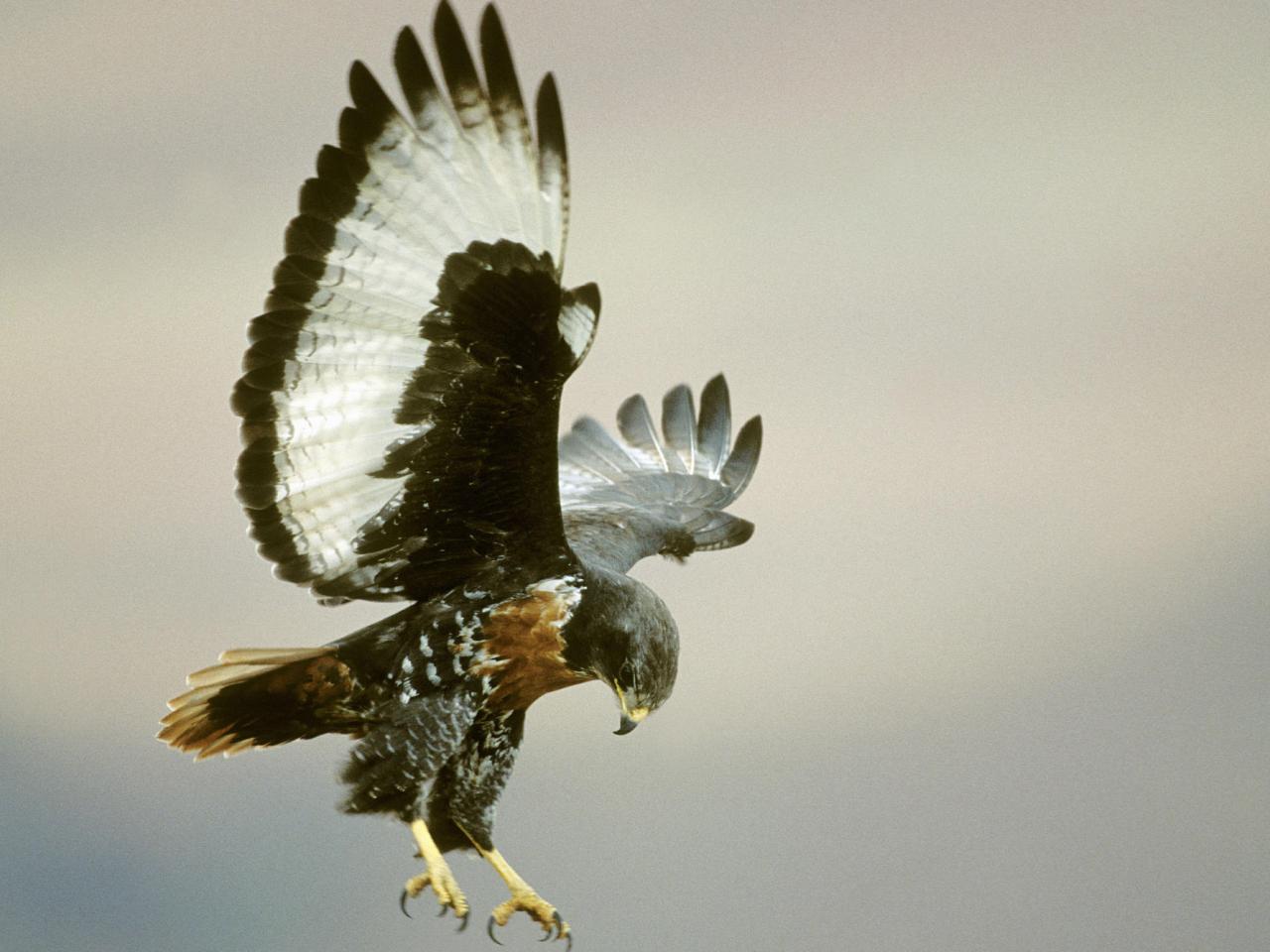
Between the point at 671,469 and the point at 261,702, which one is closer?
the point at 261,702

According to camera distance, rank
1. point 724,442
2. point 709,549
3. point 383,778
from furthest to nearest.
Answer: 1. point 724,442
2. point 709,549
3. point 383,778

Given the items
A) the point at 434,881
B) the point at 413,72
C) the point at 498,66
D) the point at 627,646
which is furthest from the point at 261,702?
the point at 498,66

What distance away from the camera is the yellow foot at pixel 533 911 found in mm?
5836

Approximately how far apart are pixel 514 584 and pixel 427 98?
157 cm

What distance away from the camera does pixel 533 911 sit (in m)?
5.89

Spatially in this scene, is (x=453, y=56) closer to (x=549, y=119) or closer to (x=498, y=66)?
(x=498, y=66)

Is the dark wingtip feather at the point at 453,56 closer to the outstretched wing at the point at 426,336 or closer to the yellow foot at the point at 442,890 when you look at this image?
the outstretched wing at the point at 426,336

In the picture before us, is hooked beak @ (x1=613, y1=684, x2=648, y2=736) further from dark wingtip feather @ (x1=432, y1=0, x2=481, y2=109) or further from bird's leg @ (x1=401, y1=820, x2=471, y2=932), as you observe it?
dark wingtip feather @ (x1=432, y1=0, x2=481, y2=109)

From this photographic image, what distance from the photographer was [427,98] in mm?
5160

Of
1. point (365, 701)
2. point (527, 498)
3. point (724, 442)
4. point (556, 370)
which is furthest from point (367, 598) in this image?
point (724, 442)

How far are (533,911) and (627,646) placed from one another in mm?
1205

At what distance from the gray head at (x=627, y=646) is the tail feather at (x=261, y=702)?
0.84 meters

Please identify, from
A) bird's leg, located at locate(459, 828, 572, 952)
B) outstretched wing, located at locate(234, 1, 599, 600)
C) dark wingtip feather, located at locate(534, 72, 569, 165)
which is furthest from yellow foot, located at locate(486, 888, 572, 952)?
dark wingtip feather, located at locate(534, 72, 569, 165)

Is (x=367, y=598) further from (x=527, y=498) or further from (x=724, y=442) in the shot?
(x=724, y=442)
